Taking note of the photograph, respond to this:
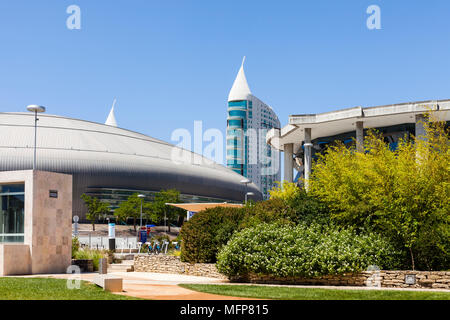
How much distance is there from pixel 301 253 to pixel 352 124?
2643 cm

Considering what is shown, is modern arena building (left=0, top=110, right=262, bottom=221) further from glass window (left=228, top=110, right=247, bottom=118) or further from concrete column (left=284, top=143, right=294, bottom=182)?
glass window (left=228, top=110, right=247, bottom=118)

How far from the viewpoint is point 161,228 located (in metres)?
90.2

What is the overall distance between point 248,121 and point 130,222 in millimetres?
86332

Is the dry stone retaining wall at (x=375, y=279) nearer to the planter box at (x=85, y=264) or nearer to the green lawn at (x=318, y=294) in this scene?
the green lawn at (x=318, y=294)

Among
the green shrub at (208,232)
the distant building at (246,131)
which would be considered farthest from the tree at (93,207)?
the distant building at (246,131)

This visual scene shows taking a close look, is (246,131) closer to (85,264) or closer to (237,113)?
(237,113)

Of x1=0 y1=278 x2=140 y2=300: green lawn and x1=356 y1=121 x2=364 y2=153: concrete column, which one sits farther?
x1=356 y1=121 x2=364 y2=153: concrete column

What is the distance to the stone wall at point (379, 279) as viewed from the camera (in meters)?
17.4

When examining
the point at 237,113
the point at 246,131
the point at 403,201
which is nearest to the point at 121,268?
the point at 403,201

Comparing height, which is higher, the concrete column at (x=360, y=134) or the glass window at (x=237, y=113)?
the glass window at (x=237, y=113)

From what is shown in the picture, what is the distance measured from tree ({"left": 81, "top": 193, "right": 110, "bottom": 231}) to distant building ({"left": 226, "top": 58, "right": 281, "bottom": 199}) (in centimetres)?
8856

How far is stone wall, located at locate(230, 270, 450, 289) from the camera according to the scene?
1738cm

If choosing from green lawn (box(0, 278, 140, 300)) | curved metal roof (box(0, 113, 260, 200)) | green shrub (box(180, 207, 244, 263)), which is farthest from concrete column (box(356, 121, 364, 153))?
curved metal roof (box(0, 113, 260, 200))
